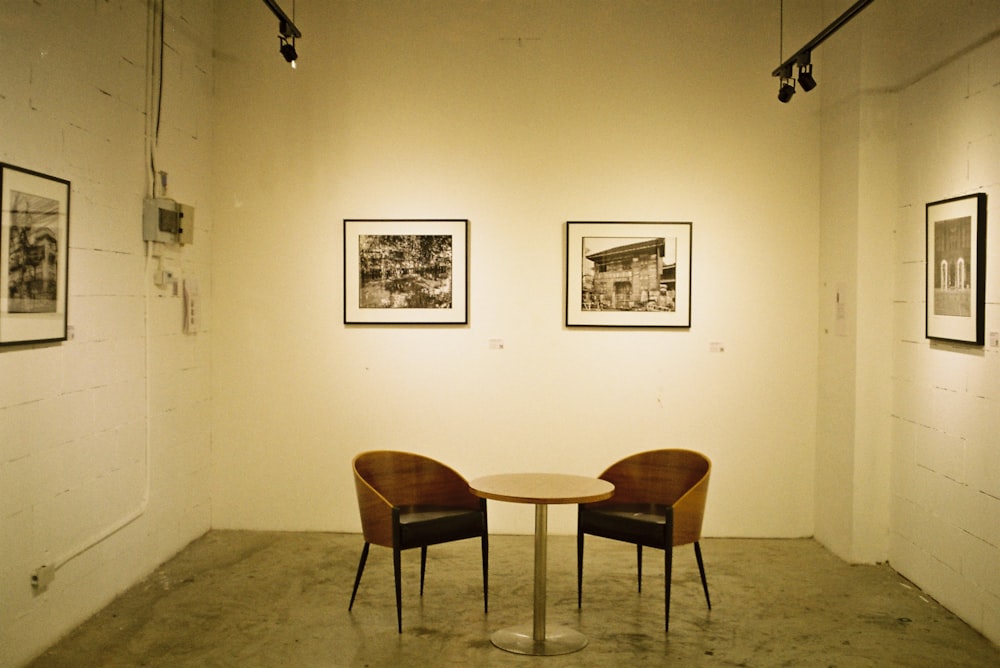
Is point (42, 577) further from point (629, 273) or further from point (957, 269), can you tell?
point (957, 269)

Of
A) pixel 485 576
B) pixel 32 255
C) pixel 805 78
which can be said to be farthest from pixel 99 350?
pixel 805 78

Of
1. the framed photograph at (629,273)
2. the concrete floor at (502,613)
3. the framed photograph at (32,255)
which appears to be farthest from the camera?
the framed photograph at (629,273)

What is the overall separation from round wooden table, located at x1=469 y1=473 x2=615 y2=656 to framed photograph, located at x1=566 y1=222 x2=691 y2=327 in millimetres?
1871

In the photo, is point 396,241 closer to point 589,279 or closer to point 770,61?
point 589,279

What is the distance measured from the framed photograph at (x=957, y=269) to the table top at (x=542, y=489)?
6.34ft

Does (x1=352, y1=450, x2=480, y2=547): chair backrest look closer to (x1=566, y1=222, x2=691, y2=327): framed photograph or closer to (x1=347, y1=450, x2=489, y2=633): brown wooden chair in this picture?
(x1=347, y1=450, x2=489, y2=633): brown wooden chair

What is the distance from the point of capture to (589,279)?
5.66 meters

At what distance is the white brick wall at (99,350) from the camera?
3576 millimetres

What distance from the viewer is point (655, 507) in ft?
14.7

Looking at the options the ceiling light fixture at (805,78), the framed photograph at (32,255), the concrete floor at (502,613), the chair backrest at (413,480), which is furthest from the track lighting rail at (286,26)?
the concrete floor at (502,613)

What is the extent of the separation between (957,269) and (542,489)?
7.76 ft

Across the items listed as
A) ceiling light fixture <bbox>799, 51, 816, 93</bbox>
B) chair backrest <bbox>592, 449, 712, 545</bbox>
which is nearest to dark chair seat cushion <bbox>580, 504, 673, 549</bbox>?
chair backrest <bbox>592, 449, 712, 545</bbox>

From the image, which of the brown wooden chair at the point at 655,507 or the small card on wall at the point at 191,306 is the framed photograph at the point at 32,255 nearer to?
the small card on wall at the point at 191,306

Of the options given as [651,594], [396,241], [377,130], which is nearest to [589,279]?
[396,241]
